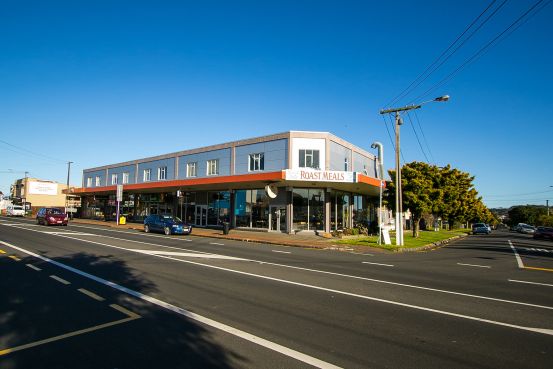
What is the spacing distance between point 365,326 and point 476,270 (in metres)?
9.29

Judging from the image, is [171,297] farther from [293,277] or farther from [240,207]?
[240,207]

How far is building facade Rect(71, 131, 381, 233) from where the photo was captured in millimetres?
27948

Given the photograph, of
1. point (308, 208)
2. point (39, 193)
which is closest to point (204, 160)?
point (308, 208)

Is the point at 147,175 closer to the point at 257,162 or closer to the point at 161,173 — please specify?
the point at 161,173

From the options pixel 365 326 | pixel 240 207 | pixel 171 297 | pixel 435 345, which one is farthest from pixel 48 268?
pixel 240 207

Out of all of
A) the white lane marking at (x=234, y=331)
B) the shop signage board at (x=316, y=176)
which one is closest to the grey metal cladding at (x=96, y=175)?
the shop signage board at (x=316, y=176)

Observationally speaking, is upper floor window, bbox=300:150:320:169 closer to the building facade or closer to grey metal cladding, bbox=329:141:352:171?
the building facade

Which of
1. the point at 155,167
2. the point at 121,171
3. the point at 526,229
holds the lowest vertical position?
the point at 526,229

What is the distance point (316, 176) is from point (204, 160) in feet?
50.7

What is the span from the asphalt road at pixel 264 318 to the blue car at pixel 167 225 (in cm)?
1559

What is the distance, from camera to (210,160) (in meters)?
36.2

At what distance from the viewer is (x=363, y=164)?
37.0 m

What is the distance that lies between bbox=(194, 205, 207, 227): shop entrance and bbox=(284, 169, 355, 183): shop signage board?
13999 millimetres

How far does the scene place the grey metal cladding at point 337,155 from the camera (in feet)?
97.8
